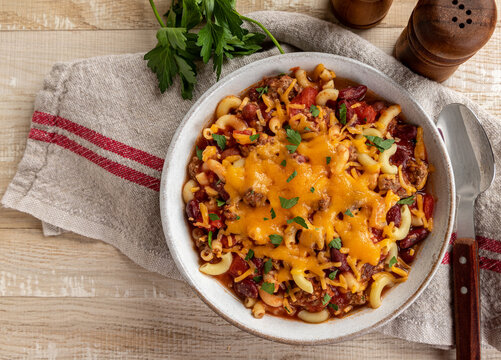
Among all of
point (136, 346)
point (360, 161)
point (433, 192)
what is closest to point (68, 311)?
point (136, 346)

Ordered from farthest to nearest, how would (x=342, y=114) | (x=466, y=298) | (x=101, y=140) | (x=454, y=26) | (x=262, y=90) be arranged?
(x=101, y=140) < (x=466, y=298) < (x=262, y=90) < (x=342, y=114) < (x=454, y=26)

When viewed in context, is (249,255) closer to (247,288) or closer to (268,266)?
(268,266)

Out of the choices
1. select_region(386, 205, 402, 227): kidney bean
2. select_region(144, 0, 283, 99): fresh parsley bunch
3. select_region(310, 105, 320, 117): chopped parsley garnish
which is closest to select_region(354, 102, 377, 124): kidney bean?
select_region(310, 105, 320, 117): chopped parsley garnish

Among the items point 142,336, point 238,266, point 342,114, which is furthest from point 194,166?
point 142,336

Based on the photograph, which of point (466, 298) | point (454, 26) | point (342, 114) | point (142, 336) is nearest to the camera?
point (454, 26)

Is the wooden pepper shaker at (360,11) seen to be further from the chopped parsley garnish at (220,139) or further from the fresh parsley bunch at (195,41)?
the chopped parsley garnish at (220,139)

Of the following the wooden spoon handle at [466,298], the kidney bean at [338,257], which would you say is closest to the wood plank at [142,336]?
the wooden spoon handle at [466,298]

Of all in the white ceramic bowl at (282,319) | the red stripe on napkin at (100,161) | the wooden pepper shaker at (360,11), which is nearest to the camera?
the white ceramic bowl at (282,319)

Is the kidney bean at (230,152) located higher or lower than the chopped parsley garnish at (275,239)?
higher
